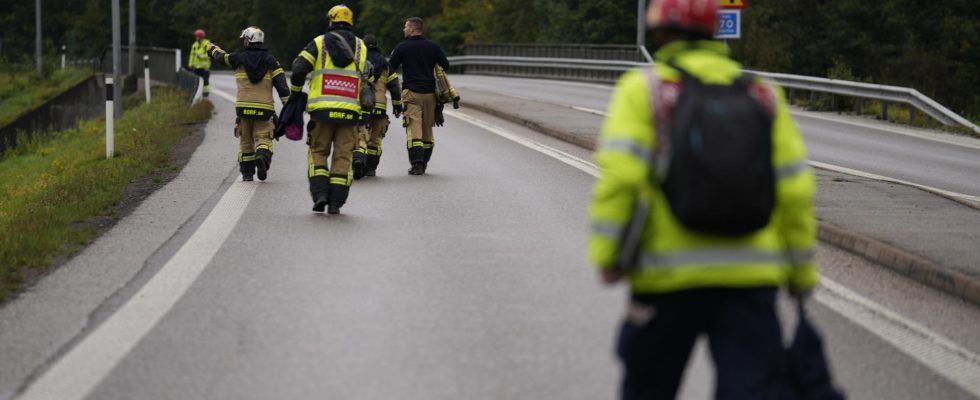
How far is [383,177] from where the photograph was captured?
53.6ft

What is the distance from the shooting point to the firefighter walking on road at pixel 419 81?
660 inches

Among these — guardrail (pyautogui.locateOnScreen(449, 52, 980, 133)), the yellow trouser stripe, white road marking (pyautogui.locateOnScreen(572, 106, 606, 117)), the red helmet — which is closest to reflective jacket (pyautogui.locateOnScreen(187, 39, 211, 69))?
white road marking (pyautogui.locateOnScreen(572, 106, 606, 117))

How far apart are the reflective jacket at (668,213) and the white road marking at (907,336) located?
2533mm

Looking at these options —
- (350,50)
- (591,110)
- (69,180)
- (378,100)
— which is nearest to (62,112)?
(591,110)

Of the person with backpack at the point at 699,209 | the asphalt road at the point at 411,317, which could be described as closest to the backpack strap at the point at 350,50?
the asphalt road at the point at 411,317

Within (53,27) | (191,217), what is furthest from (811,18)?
(53,27)

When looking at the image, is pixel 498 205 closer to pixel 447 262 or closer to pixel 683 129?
pixel 447 262

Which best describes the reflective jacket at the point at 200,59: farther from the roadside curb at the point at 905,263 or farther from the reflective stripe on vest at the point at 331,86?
the roadside curb at the point at 905,263

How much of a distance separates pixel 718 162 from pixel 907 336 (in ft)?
12.4

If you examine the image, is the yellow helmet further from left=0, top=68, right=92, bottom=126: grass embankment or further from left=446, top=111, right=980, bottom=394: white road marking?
left=0, top=68, right=92, bottom=126: grass embankment

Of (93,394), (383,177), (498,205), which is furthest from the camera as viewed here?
(383,177)

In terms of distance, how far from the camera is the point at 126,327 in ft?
24.7

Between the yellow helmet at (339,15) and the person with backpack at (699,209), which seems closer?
the person with backpack at (699,209)

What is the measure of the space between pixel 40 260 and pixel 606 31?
2768 inches
